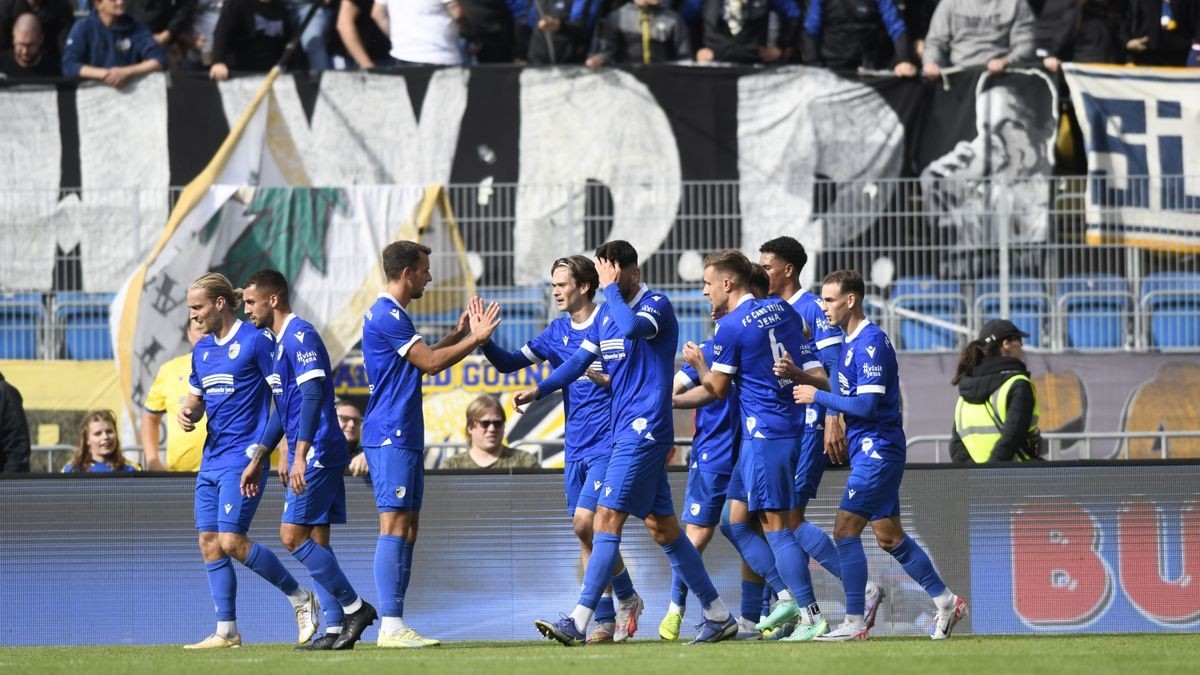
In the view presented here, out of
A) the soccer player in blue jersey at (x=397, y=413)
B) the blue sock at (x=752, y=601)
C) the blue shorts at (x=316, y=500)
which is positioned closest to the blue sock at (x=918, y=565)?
the blue sock at (x=752, y=601)

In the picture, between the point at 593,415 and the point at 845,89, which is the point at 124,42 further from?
the point at 593,415

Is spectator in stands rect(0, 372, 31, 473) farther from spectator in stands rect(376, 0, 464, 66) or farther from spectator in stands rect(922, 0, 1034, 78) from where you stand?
spectator in stands rect(922, 0, 1034, 78)

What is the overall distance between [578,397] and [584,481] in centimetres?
53

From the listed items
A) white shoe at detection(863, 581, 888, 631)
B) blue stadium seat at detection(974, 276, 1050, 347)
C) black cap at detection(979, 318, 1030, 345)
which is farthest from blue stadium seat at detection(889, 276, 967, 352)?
white shoe at detection(863, 581, 888, 631)

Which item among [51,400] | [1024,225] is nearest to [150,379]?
[51,400]

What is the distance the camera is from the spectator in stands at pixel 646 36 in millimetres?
18234

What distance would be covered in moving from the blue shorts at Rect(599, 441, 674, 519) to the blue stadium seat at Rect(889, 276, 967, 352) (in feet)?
22.0

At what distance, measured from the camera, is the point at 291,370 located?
1027 cm

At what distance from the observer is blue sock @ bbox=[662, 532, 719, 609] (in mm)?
10109

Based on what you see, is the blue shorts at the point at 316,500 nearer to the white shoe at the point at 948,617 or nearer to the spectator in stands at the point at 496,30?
the white shoe at the point at 948,617

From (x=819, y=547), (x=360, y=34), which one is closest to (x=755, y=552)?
(x=819, y=547)

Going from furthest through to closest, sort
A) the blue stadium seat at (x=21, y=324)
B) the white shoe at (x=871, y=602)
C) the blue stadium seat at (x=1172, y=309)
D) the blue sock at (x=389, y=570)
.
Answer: the blue stadium seat at (x=21, y=324), the blue stadium seat at (x=1172, y=309), the white shoe at (x=871, y=602), the blue sock at (x=389, y=570)

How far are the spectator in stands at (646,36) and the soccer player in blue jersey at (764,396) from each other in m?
8.24

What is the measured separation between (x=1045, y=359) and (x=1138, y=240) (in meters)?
1.51
